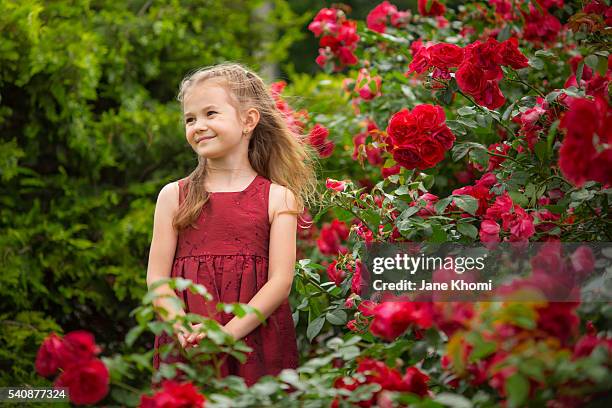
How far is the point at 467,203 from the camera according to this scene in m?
2.03

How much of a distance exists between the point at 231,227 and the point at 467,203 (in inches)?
25.8

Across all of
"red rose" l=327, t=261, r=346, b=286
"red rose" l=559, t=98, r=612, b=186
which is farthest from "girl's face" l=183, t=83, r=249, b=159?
"red rose" l=559, t=98, r=612, b=186

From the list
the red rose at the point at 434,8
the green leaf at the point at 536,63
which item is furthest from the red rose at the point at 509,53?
the red rose at the point at 434,8

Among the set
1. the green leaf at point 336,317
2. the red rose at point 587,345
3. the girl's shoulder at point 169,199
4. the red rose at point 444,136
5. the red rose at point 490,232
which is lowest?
the red rose at point 587,345

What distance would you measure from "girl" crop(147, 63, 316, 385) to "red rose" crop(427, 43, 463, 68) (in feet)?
1.82

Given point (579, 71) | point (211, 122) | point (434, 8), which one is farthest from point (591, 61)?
point (434, 8)

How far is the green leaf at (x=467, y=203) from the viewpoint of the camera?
2.02 m

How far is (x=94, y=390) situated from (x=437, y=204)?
1.00 meters

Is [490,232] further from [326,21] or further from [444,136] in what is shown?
[326,21]

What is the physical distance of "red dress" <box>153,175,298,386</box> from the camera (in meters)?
2.25

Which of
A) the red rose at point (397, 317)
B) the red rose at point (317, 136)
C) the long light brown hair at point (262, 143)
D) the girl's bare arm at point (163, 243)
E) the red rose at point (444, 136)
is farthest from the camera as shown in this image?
the red rose at point (317, 136)

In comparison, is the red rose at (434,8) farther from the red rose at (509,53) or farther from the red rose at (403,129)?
the red rose at (403,129)

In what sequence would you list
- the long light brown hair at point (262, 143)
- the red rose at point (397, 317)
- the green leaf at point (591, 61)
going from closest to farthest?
1. the red rose at point (397, 317)
2. the green leaf at point (591, 61)
3. the long light brown hair at point (262, 143)

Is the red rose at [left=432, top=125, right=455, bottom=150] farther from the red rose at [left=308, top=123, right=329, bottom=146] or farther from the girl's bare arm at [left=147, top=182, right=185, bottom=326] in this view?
the red rose at [left=308, top=123, right=329, bottom=146]
